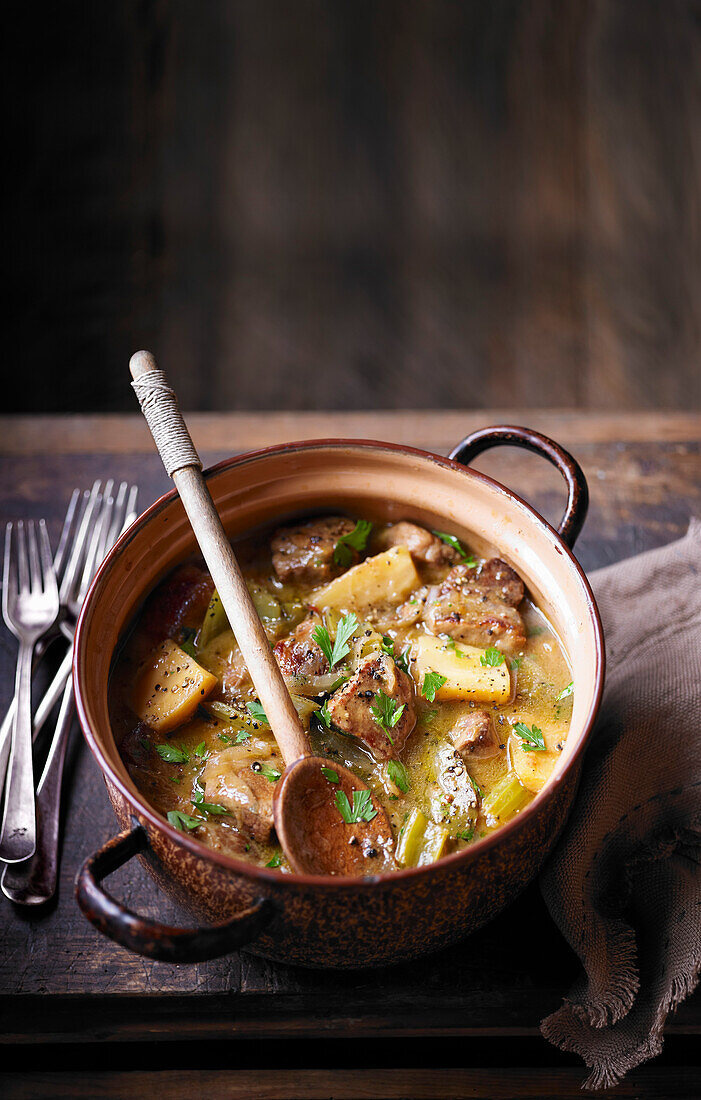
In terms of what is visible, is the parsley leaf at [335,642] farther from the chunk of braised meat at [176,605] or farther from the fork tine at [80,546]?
the fork tine at [80,546]

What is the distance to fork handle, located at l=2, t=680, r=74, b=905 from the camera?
166 centimetres

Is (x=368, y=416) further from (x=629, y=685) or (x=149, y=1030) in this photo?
(x=149, y=1030)

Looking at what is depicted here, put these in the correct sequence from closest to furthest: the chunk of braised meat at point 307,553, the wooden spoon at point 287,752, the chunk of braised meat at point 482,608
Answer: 1. the wooden spoon at point 287,752
2. the chunk of braised meat at point 482,608
3. the chunk of braised meat at point 307,553

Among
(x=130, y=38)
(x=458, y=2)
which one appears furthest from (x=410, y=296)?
(x=130, y=38)

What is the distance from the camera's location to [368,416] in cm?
266

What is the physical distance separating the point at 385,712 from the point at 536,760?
0.83 ft

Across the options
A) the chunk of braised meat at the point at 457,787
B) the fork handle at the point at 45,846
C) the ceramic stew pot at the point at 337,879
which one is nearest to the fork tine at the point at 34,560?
the fork handle at the point at 45,846

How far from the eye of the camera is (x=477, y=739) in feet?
5.15

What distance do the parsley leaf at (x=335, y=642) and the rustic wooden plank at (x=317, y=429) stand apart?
95cm

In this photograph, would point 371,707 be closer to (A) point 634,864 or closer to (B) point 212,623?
(B) point 212,623

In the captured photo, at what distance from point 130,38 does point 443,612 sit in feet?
10.5

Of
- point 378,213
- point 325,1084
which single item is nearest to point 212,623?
point 325,1084

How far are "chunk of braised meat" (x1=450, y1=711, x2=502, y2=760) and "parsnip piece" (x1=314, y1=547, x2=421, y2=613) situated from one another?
12.0 inches

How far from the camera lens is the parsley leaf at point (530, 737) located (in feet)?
5.16
